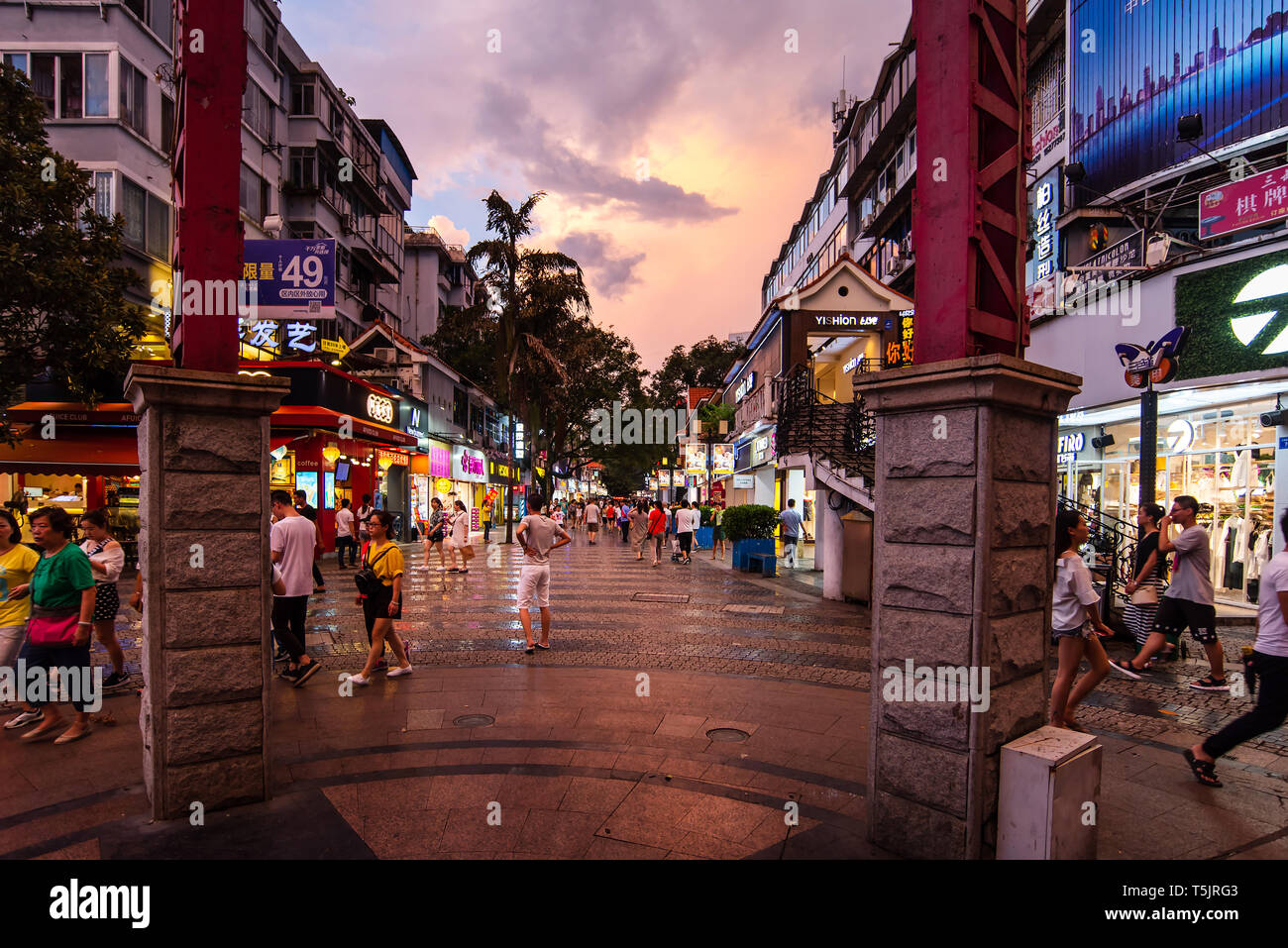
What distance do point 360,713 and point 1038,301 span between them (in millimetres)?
17361

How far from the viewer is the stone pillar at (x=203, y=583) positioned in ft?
13.1

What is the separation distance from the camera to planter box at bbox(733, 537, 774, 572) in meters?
17.2

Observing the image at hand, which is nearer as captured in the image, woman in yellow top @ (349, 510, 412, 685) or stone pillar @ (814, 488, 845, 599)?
woman in yellow top @ (349, 510, 412, 685)

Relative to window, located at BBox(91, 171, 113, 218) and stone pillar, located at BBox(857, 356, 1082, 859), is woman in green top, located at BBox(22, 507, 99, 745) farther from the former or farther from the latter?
window, located at BBox(91, 171, 113, 218)

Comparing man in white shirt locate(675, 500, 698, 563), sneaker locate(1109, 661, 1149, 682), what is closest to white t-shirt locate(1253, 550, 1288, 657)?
sneaker locate(1109, 661, 1149, 682)

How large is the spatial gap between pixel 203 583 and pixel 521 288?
88.8 feet

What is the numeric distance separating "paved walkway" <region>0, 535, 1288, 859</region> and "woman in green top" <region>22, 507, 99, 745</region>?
0.83 ft

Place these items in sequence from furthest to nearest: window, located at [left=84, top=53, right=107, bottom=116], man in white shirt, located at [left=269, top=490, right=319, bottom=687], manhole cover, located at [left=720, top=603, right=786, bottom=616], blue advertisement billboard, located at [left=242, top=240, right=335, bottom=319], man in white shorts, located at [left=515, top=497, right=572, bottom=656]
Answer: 1. window, located at [left=84, top=53, right=107, bottom=116]
2. blue advertisement billboard, located at [left=242, top=240, right=335, bottom=319]
3. manhole cover, located at [left=720, top=603, right=786, bottom=616]
4. man in white shorts, located at [left=515, top=497, right=572, bottom=656]
5. man in white shirt, located at [left=269, top=490, right=319, bottom=687]

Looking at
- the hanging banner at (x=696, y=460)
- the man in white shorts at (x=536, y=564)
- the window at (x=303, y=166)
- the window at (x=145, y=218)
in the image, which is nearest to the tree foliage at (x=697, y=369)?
the hanging banner at (x=696, y=460)

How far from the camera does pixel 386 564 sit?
7188 mm

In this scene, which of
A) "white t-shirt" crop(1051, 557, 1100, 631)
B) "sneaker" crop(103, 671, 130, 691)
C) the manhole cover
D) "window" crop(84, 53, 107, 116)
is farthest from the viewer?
"window" crop(84, 53, 107, 116)

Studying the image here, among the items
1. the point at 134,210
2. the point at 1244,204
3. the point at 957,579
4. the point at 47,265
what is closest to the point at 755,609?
the point at 957,579
